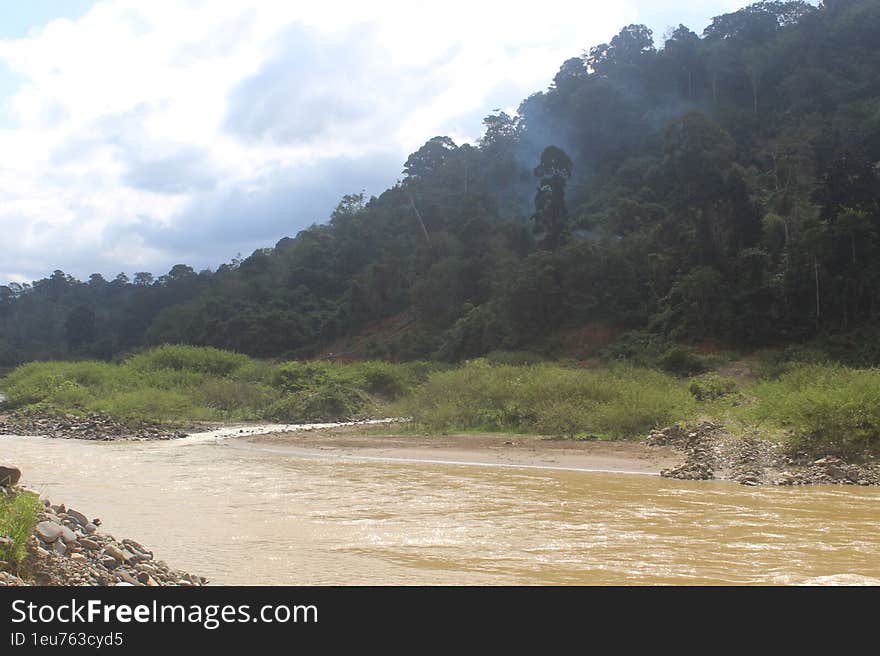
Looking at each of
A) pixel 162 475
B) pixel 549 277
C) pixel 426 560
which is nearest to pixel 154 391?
pixel 162 475

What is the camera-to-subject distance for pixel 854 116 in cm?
5366

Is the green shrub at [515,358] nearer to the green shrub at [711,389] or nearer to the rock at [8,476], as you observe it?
the green shrub at [711,389]

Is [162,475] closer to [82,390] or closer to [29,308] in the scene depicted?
[82,390]

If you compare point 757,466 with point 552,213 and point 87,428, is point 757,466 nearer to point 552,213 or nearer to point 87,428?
point 87,428

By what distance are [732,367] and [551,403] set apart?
47.1 ft

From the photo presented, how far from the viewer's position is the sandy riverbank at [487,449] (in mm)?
17703

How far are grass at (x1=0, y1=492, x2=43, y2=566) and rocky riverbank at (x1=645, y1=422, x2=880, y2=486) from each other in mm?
11558

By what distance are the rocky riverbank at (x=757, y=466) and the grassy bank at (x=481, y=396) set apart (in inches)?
18.0

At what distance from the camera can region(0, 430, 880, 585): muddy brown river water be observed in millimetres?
8617

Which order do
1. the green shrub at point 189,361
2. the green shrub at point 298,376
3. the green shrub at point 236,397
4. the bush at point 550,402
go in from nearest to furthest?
the bush at point 550,402 < the green shrub at point 236,397 < the green shrub at point 298,376 < the green shrub at point 189,361

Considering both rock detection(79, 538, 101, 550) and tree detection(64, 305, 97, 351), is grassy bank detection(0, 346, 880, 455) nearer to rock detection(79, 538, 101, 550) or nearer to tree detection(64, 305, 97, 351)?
rock detection(79, 538, 101, 550)

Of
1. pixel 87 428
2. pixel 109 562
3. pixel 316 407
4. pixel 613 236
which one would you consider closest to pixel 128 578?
pixel 109 562

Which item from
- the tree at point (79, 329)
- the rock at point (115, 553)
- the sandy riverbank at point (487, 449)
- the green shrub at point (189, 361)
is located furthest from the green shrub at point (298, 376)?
the tree at point (79, 329)

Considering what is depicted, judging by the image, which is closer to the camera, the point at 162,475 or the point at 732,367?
the point at 162,475
